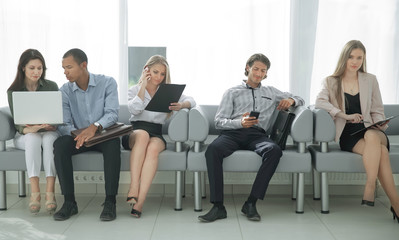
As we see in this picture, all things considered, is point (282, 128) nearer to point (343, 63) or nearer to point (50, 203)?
point (343, 63)

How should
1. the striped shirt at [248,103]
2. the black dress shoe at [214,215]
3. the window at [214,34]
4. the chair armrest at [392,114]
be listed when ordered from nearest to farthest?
the black dress shoe at [214,215] → the striped shirt at [248,103] → the chair armrest at [392,114] → the window at [214,34]

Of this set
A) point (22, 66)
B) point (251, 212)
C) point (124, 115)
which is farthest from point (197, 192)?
point (22, 66)

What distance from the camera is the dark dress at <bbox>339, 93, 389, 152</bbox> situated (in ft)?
12.2

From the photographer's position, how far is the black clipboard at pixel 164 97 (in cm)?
371

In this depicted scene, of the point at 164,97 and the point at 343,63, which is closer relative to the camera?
the point at 164,97

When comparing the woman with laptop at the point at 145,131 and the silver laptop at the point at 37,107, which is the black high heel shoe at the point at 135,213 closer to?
the woman with laptop at the point at 145,131

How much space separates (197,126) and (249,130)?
1.42 ft

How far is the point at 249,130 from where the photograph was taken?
12.6ft

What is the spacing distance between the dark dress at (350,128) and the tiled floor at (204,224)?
1.62 ft

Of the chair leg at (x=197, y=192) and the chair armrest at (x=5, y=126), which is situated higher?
the chair armrest at (x=5, y=126)

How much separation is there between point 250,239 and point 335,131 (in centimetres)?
102

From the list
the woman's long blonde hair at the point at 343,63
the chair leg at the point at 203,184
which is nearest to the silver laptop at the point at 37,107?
the chair leg at the point at 203,184

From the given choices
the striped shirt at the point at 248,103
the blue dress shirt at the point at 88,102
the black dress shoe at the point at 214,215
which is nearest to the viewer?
the black dress shoe at the point at 214,215

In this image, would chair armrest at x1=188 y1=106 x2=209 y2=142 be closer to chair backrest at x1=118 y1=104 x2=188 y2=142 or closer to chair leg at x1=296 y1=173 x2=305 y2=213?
chair backrest at x1=118 y1=104 x2=188 y2=142
